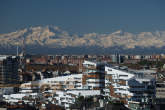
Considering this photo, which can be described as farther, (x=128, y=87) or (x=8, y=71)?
(x=8, y=71)

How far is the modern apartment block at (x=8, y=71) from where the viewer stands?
198ft

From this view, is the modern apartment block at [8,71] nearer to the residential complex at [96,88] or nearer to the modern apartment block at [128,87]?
the residential complex at [96,88]

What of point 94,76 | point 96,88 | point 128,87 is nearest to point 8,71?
point 94,76

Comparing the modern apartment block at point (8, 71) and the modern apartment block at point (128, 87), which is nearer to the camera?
the modern apartment block at point (128, 87)

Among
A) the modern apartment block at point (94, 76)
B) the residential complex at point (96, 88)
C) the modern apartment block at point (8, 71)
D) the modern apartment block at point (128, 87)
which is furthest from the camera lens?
the modern apartment block at point (8, 71)

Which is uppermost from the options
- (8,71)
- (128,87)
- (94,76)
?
(94,76)

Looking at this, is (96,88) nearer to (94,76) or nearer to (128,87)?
(94,76)

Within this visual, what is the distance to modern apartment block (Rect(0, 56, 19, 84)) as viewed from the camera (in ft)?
198

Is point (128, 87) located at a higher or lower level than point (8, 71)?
lower

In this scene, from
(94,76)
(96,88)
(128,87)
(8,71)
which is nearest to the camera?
(128,87)

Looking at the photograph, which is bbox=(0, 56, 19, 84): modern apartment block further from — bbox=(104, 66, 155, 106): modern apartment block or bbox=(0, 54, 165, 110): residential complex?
bbox=(104, 66, 155, 106): modern apartment block

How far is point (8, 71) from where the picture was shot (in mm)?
61906

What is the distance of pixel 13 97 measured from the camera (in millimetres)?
40500

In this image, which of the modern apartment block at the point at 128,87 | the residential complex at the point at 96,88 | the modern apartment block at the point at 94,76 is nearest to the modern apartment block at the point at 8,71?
the residential complex at the point at 96,88
